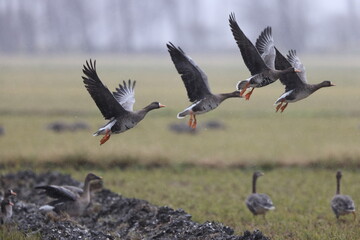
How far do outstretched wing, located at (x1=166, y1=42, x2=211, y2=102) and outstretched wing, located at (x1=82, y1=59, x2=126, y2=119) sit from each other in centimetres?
103

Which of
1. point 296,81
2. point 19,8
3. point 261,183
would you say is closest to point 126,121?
point 296,81

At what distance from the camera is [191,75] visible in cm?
966

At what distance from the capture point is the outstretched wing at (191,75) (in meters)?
9.53

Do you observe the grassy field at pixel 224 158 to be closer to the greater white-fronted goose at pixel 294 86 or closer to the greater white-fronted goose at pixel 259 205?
the greater white-fronted goose at pixel 259 205

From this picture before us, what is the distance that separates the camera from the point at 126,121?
30.8 ft

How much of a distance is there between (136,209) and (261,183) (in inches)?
275

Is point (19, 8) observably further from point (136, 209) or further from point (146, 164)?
point (136, 209)

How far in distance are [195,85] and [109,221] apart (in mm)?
6299

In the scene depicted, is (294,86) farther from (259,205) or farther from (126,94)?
(259,205)

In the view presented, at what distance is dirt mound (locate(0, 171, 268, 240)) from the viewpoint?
11867 millimetres

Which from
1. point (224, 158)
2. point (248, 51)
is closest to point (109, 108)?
point (248, 51)

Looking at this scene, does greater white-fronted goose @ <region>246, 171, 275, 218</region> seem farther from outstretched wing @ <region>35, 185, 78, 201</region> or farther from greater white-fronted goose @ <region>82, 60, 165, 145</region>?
greater white-fronted goose @ <region>82, 60, 165, 145</region>

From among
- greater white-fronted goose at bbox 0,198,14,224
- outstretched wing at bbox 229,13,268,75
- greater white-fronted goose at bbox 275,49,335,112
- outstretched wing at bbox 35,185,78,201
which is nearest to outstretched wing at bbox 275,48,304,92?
greater white-fronted goose at bbox 275,49,335,112

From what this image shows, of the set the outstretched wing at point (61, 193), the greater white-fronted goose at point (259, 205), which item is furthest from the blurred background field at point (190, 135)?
the outstretched wing at point (61, 193)
